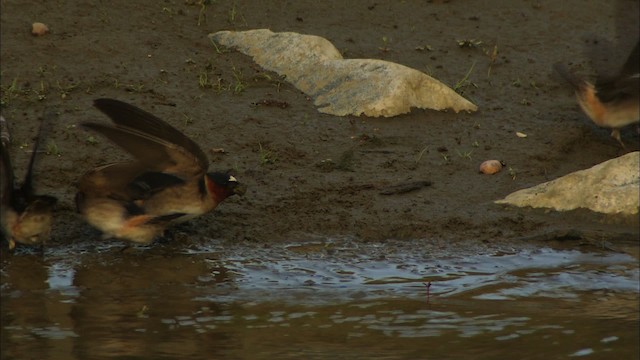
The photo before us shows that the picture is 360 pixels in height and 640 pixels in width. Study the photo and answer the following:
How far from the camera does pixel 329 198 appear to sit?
8000mm

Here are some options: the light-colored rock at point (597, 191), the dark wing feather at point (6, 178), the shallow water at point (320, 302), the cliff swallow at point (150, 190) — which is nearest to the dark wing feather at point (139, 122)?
the cliff swallow at point (150, 190)

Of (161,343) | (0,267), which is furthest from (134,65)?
(161,343)

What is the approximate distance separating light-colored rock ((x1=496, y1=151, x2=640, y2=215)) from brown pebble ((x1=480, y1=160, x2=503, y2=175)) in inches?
18.9

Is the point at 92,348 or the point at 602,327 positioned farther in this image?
the point at 602,327

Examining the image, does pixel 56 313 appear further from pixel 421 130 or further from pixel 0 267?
pixel 421 130

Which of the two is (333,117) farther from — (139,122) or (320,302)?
(320,302)

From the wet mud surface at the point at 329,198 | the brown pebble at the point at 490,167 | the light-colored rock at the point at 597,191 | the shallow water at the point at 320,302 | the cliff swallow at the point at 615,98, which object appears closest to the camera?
the shallow water at the point at 320,302

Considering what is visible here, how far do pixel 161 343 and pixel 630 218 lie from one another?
11.2 ft

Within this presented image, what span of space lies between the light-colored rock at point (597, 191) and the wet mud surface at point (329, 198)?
83 millimetres

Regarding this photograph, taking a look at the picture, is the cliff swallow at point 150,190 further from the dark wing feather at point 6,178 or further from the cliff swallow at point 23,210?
the dark wing feather at point 6,178

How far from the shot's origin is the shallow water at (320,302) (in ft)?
18.6

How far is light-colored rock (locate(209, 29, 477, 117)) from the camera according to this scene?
9109 mm

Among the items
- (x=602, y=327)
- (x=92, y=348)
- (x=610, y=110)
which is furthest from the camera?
(x=610, y=110)

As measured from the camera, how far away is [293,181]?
8.19m
